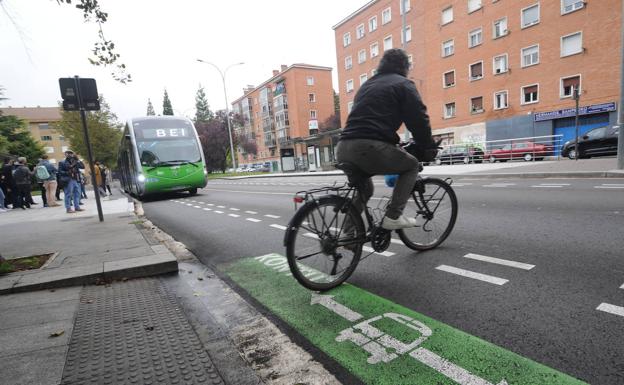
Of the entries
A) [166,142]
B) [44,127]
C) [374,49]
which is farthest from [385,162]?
[44,127]

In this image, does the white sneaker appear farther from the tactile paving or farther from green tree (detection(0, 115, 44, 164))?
green tree (detection(0, 115, 44, 164))

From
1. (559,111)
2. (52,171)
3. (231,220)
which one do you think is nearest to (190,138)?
(52,171)

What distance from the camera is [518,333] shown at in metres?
2.28

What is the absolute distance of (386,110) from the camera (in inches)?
125

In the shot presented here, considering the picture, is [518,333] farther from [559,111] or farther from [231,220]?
[559,111]

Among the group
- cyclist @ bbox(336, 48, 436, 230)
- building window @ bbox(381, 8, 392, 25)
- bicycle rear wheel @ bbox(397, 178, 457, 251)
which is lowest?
bicycle rear wheel @ bbox(397, 178, 457, 251)

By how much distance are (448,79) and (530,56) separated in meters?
7.23

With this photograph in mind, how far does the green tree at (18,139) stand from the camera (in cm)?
4191

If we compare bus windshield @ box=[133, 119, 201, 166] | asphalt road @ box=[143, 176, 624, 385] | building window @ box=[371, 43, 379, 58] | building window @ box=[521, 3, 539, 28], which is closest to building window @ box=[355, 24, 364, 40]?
building window @ box=[371, 43, 379, 58]

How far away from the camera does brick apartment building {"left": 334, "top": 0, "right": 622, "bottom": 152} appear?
24047 millimetres

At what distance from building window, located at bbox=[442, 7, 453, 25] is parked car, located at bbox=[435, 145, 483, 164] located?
49.6 feet

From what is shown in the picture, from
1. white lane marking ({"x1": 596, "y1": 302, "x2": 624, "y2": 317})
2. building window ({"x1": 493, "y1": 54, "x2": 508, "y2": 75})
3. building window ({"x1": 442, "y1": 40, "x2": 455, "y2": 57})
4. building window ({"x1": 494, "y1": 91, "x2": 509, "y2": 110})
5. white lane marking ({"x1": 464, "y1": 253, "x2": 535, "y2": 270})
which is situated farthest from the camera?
building window ({"x1": 442, "y1": 40, "x2": 455, "y2": 57})

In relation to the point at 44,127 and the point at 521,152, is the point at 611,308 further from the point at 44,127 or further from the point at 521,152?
the point at 44,127

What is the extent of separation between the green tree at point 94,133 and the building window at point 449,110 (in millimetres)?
36869
